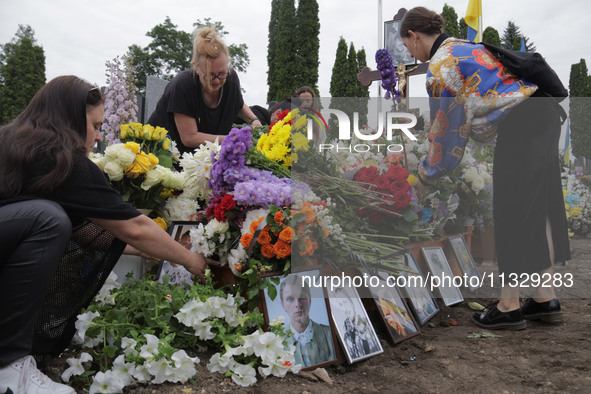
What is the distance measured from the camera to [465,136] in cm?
193

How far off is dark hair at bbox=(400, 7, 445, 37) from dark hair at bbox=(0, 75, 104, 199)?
1533 mm

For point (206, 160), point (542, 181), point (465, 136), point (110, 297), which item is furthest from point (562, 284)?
point (110, 297)

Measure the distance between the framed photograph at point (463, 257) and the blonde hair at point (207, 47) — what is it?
5.96 ft

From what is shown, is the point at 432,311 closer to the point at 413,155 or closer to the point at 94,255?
the point at 413,155

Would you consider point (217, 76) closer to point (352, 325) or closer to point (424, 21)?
point (424, 21)

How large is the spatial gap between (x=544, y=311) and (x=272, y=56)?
16355mm

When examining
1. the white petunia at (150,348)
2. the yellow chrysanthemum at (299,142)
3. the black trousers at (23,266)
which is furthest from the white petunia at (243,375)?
the yellow chrysanthemum at (299,142)

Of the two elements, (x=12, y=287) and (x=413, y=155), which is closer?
(x=12, y=287)

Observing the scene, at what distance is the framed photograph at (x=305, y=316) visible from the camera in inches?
69.6

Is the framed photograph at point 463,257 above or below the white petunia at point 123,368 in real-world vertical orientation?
above

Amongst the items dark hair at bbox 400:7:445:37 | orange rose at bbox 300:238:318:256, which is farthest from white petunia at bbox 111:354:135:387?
dark hair at bbox 400:7:445:37

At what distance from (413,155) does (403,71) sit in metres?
6.01

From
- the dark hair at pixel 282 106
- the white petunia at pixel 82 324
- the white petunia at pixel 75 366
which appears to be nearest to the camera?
the white petunia at pixel 75 366

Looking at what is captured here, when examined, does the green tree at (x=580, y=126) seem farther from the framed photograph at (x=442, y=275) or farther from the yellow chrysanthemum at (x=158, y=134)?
the yellow chrysanthemum at (x=158, y=134)
